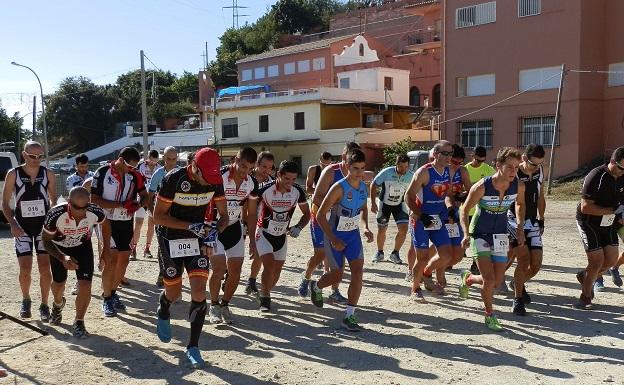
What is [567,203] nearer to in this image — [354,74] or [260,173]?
[260,173]

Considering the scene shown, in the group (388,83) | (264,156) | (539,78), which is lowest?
(264,156)

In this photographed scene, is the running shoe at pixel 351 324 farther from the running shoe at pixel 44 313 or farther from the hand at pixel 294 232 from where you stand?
the running shoe at pixel 44 313

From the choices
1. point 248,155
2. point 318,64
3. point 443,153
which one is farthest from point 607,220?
point 318,64

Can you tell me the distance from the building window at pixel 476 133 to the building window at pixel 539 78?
269 cm

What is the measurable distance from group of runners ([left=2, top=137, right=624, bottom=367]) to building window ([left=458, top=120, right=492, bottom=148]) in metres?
27.7

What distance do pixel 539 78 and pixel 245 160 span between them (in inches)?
1156

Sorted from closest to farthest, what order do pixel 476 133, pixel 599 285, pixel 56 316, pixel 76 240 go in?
1. pixel 76 240
2. pixel 56 316
3. pixel 599 285
4. pixel 476 133

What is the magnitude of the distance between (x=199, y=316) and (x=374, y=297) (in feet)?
11.4

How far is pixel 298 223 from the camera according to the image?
27.0 feet

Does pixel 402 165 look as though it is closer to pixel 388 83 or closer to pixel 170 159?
pixel 170 159

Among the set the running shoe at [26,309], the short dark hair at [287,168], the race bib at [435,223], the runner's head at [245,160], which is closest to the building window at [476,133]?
the race bib at [435,223]

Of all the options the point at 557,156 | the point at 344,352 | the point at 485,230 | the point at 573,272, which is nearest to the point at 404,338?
the point at 344,352

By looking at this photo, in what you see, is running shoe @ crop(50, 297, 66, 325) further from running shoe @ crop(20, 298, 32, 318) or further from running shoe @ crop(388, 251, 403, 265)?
running shoe @ crop(388, 251, 403, 265)

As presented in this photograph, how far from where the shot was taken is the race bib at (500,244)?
23.7 feet
